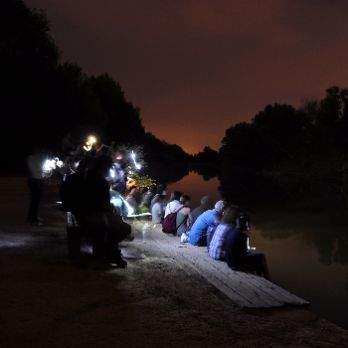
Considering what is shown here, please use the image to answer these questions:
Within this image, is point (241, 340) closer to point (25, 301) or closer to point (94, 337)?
point (94, 337)

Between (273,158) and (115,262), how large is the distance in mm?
91787

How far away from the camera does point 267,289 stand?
755 cm

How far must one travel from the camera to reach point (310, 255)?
15.0m

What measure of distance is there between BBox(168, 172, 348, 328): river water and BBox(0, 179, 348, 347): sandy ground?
311 centimetres

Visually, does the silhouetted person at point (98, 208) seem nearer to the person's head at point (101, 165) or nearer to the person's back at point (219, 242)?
the person's head at point (101, 165)

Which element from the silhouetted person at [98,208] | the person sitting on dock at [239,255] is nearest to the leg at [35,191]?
the silhouetted person at [98,208]

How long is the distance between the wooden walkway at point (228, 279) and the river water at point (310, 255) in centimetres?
Result: 200

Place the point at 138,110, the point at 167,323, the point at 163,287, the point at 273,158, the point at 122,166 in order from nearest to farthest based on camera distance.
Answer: the point at 167,323, the point at 163,287, the point at 122,166, the point at 138,110, the point at 273,158

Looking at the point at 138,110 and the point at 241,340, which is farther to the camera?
the point at 138,110

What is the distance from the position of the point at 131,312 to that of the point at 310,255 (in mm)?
9766

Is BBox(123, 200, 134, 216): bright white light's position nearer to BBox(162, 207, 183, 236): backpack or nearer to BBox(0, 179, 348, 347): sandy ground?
BBox(162, 207, 183, 236): backpack

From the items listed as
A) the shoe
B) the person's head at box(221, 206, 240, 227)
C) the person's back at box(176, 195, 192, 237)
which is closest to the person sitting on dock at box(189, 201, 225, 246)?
the person's back at box(176, 195, 192, 237)

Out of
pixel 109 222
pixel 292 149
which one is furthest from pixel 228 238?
→ pixel 292 149

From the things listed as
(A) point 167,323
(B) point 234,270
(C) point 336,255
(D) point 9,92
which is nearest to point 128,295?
(A) point 167,323
